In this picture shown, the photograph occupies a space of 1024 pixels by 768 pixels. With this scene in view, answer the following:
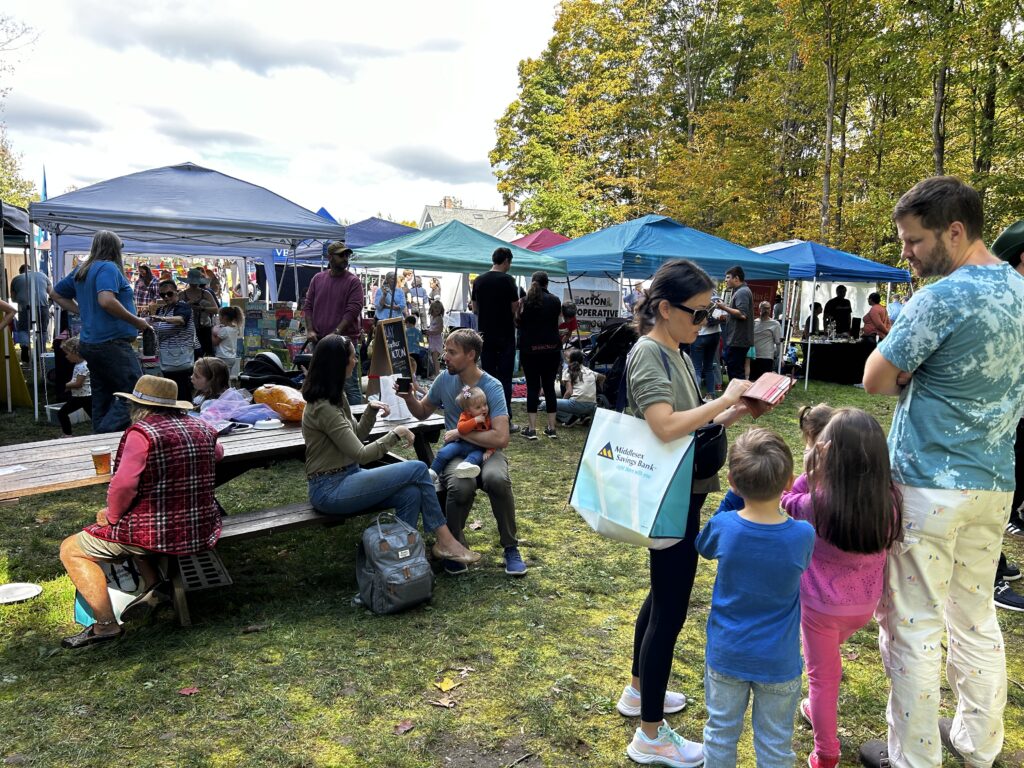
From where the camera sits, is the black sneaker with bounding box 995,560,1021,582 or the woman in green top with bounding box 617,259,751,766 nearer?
the woman in green top with bounding box 617,259,751,766

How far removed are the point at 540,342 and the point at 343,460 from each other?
4.51 meters

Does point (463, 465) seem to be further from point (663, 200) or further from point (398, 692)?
point (663, 200)

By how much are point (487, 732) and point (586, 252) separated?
9918 millimetres

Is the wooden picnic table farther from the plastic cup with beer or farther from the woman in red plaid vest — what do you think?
the woman in red plaid vest

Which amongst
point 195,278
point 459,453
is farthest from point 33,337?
point 459,453

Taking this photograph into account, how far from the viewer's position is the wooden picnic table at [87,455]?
146 inches

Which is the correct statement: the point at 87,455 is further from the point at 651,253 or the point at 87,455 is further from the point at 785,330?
the point at 785,330

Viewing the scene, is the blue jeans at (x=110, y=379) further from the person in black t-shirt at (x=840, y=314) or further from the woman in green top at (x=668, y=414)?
the person in black t-shirt at (x=840, y=314)

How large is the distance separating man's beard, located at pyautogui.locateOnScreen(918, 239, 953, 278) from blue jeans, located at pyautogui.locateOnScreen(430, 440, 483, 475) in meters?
2.74

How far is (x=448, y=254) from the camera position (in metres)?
10.8

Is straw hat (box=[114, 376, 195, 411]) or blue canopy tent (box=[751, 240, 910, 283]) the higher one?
blue canopy tent (box=[751, 240, 910, 283])

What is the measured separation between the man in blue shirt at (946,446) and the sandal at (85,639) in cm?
336

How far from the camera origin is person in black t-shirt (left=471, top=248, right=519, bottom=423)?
7.65 m

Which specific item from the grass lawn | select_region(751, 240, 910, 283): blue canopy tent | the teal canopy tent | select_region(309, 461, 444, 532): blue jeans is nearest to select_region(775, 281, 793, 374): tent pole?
select_region(751, 240, 910, 283): blue canopy tent
